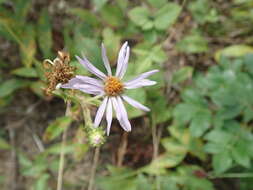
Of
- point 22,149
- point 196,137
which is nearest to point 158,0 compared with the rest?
point 196,137

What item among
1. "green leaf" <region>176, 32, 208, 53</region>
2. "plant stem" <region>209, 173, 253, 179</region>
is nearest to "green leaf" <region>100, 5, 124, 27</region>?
"green leaf" <region>176, 32, 208, 53</region>

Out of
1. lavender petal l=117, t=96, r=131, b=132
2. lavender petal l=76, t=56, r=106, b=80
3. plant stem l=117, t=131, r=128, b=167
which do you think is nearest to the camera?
lavender petal l=76, t=56, r=106, b=80

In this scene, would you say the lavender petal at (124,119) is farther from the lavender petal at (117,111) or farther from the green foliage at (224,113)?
the green foliage at (224,113)

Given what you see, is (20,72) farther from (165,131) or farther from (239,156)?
(239,156)

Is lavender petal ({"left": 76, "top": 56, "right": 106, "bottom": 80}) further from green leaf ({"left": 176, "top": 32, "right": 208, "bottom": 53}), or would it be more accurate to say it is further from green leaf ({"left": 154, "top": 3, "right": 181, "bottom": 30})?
green leaf ({"left": 176, "top": 32, "right": 208, "bottom": 53})

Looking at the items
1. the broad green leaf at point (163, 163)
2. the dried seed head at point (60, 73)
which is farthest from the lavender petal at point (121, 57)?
the broad green leaf at point (163, 163)
